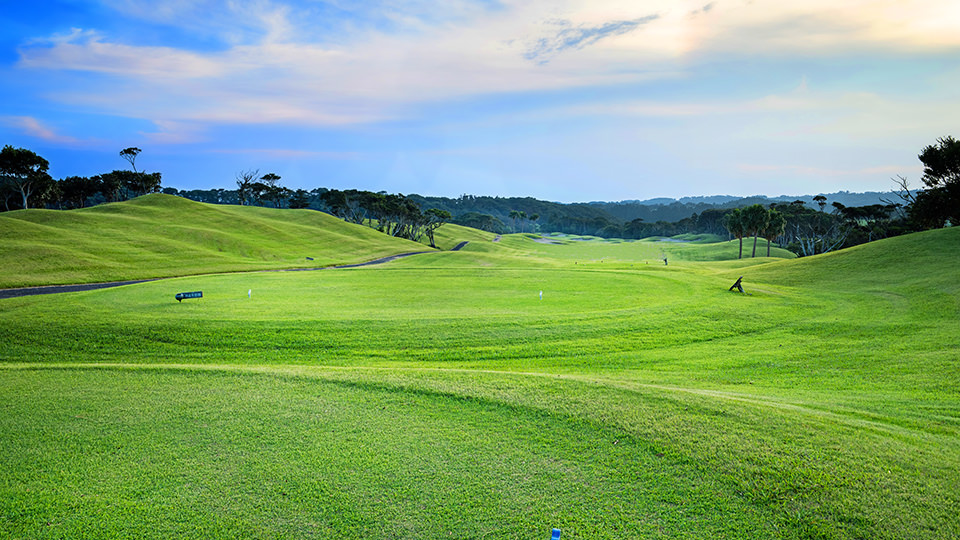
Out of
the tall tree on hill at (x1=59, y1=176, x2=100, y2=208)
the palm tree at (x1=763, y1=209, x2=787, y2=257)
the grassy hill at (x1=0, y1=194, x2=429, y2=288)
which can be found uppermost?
the tall tree on hill at (x1=59, y1=176, x2=100, y2=208)

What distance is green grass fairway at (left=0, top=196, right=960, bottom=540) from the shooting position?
6277 millimetres

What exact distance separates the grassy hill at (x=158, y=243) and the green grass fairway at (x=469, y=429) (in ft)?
84.7

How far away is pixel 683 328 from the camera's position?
19969mm

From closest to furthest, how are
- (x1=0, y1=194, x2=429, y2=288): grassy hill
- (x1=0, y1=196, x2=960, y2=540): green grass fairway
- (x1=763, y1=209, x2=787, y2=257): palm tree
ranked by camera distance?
(x1=0, y1=196, x2=960, y2=540): green grass fairway < (x1=0, y1=194, x2=429, y2=288): grassy hill < (x1=763, y1=209, x2=787, y2=257): palm tree

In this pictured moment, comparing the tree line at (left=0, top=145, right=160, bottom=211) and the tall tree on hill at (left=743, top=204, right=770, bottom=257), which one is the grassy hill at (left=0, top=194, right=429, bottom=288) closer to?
the tree line at (left=0, top=145, right=160, bottom=211)

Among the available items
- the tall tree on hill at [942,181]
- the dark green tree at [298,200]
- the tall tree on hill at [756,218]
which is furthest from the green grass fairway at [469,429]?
the dark green tree at [298,200]

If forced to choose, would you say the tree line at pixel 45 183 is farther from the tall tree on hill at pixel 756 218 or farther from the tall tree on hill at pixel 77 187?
the tall tree on hill at pixel 756 218

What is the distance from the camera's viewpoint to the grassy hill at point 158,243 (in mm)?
40156

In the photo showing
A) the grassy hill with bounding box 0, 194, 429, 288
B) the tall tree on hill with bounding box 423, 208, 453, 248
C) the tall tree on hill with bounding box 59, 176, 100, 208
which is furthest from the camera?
the tall tree on hill with bounding box 423, 208, 453, 248

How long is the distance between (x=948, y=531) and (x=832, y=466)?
1386 millimetres

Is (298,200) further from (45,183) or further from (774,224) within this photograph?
(774,224)

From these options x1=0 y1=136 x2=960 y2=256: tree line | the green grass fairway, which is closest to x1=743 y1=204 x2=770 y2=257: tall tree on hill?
x1=0 y1=136 x2=960 y2=256: tree line

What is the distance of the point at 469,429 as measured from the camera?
341 inches

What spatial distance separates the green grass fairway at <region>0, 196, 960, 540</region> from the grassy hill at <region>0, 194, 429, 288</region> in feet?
84.7
